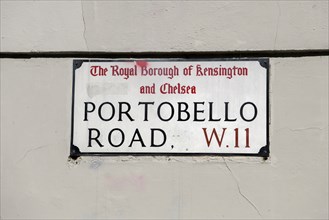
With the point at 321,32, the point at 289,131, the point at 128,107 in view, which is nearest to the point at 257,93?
the point at 289,131

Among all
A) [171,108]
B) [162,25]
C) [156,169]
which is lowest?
[156,169]

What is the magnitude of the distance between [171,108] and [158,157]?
9.8 inches

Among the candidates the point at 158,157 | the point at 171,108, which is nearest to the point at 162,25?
the point at 171,108

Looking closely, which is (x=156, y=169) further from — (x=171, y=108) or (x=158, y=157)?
(x=171, y=108)

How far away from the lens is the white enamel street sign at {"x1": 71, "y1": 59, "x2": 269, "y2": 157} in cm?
306

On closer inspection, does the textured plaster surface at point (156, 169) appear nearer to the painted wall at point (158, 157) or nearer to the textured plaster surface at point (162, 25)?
the painted wall at point (158, 157)

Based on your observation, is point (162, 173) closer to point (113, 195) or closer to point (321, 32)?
point (113, 195)

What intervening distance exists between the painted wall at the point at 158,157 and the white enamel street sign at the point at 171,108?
5 cm

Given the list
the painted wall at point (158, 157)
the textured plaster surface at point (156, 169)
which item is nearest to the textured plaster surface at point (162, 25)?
the painted wall at point (158, 157)

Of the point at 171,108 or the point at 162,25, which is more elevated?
the point at 162,25

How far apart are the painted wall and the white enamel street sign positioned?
0.18 feet

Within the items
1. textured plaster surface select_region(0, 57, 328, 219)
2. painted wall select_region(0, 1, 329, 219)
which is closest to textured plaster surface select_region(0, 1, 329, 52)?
painted wall select_region(0, 1, 329, 219)

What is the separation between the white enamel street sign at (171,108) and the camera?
306 cm

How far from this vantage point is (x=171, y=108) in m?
3.10
